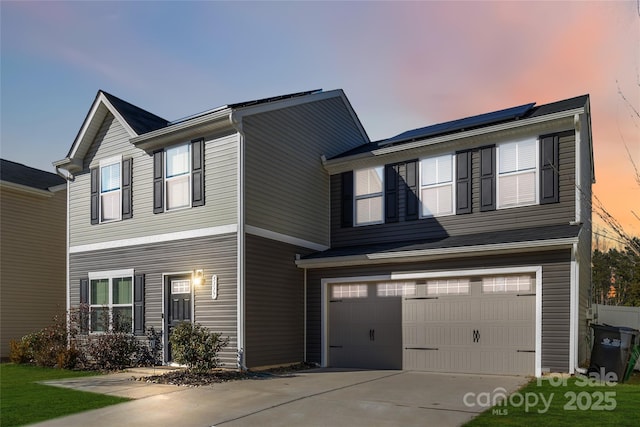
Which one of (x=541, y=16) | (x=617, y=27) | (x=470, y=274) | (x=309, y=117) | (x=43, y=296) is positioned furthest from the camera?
(x=43, y=296)

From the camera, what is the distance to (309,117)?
14.9 m

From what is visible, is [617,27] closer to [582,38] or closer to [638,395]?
[582,38]

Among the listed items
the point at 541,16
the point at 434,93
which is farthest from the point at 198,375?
the point at 434,93

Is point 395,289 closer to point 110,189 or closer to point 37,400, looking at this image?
point 37,400

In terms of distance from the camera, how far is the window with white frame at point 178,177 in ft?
42.9

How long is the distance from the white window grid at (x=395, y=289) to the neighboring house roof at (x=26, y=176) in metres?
12.6

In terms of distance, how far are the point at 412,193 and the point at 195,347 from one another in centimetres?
673

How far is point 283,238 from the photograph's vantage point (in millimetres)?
13336

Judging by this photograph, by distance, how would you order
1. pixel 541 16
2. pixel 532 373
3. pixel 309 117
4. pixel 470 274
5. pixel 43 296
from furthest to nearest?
1. pixel 43 296
2. pixel 309 117
3. pixel 470 274
4. pixel 532 373
5. pixel 541 16

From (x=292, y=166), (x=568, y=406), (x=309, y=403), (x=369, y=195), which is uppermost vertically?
(x=292, y=166)

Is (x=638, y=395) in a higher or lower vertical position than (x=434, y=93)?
lower

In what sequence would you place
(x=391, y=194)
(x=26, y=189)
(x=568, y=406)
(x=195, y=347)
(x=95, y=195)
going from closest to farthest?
(x=568, y=406) → (x=195, y=347) → (x=391, y=194) → (x=95, y=195) → (x=26, y=189)

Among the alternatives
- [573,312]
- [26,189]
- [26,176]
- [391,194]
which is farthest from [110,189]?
[573,312]

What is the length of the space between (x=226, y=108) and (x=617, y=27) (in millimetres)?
8756
